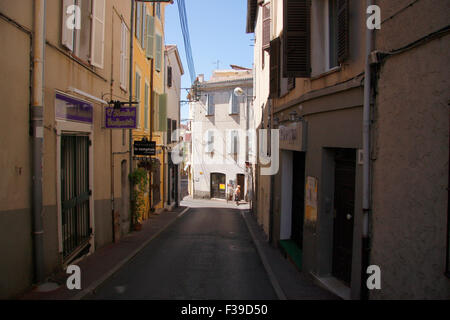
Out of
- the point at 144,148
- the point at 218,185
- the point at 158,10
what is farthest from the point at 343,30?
the point at 218,185

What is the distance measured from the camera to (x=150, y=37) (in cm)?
1612

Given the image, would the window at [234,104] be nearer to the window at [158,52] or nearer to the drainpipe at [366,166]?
the window at [158,52]

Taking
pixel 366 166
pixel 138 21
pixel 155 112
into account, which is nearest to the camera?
pixel 366 166

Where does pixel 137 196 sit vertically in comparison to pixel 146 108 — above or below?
below

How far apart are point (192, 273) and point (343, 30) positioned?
509 centimetres

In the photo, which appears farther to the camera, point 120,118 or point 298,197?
point 298,197

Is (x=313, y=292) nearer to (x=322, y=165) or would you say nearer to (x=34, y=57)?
(x=322, y=165)

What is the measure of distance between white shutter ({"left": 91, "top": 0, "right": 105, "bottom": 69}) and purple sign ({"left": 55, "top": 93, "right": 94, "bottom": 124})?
1.00 m

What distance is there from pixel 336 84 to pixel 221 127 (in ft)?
89.9

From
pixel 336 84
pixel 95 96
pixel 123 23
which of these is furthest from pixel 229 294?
pixel 123 23

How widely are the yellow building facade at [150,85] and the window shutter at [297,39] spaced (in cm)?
718

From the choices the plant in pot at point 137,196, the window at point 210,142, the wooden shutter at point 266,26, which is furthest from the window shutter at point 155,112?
the window at point 210,142

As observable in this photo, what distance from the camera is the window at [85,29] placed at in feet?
23.4

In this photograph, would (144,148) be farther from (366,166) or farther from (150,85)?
(366,166)
